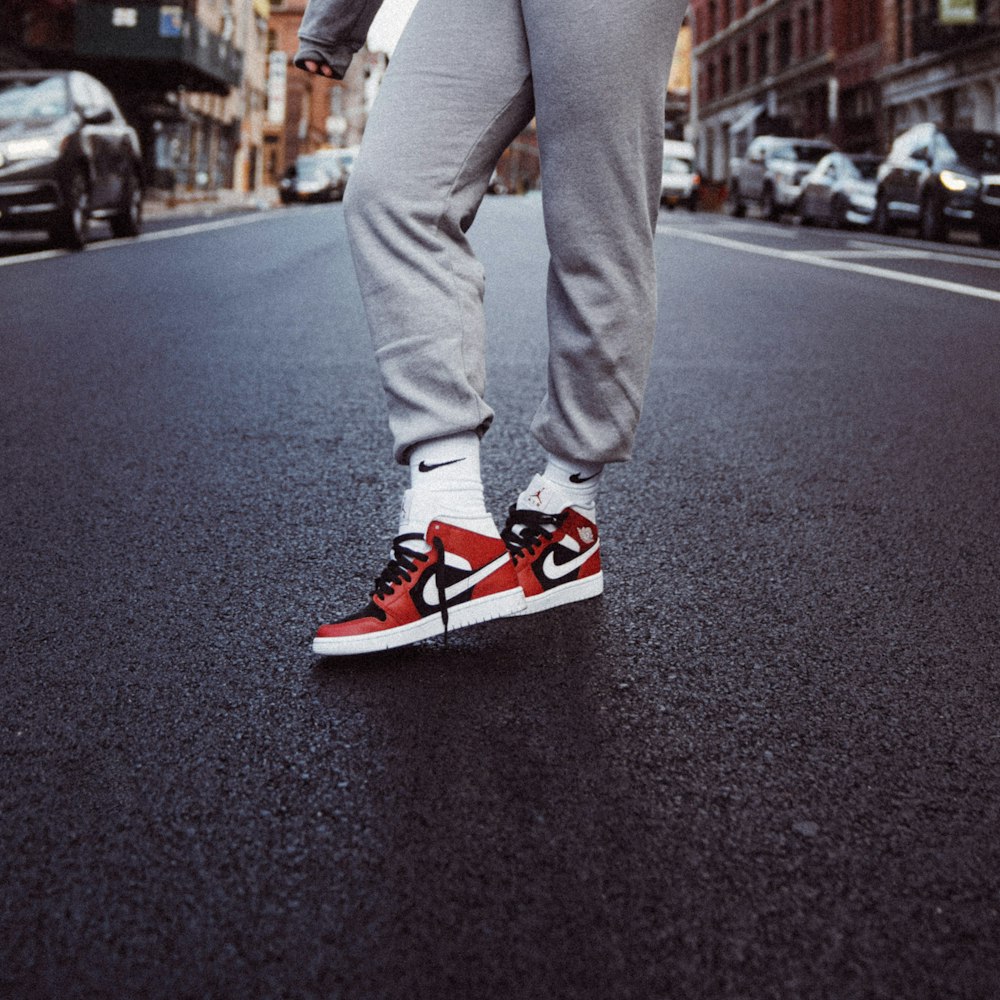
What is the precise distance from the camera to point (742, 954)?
1.13 meters

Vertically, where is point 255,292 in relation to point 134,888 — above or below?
above

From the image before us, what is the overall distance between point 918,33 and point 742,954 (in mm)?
34052

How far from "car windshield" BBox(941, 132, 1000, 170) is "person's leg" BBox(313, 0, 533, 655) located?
15.9 metres

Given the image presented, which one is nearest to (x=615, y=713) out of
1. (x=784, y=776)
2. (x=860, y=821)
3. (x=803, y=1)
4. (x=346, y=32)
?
(x=784, y=776)

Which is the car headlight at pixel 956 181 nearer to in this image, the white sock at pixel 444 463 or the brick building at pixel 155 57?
the brick building at pixel 155 57

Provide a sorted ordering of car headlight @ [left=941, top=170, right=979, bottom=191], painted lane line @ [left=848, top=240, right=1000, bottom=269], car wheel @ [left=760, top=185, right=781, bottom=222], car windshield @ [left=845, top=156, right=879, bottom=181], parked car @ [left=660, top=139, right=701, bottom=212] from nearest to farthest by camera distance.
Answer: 1. painted lane line @ [left=848, top=240, right=1000, bottom=269]
2. car headlight @ [left=941, top=170, right=979, bottom=191]
3. car windshield @ [left=845, top=156, right=879, bottom=181]
4. car wheel @ [left=760, top=185, right=781, bottom=222]
5. parked car @ [left=660, top=139, right=701, bottom=212]

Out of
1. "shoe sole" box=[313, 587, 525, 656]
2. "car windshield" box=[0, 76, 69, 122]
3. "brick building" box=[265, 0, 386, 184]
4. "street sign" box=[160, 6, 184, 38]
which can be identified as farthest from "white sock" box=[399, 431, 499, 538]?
"brick building" box=[265, 0, 386, 184]

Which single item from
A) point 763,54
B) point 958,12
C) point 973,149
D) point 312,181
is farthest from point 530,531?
point 763,54

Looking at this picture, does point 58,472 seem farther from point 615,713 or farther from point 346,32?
point 615,713

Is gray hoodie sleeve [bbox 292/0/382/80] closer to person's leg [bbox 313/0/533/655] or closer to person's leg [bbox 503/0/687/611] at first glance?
person's leg [bbox 313/0/533/655]

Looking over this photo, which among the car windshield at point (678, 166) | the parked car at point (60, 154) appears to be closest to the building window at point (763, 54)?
the car windshield at point (678, 166)

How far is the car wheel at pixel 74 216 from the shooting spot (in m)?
10.2

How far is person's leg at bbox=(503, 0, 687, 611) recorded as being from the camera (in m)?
1.86

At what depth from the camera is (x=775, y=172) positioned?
2344 cm
